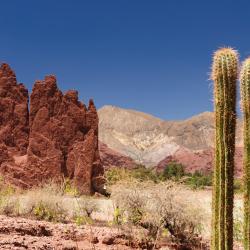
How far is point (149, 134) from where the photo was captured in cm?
10638

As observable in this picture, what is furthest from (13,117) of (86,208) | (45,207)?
(45,207)

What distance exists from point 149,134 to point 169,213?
94868 millimetres

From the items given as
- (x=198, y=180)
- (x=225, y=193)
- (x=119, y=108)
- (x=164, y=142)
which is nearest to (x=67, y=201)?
(x=225, y=193)

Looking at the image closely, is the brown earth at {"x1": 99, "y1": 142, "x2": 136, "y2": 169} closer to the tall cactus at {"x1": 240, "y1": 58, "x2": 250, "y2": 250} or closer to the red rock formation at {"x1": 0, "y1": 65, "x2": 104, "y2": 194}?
the red rock formation at {"x1": 0, "y1": 65, "x2": 104, "y2": 194}

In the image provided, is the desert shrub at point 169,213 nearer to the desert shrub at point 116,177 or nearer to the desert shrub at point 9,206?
the desert shrub at point 116,177

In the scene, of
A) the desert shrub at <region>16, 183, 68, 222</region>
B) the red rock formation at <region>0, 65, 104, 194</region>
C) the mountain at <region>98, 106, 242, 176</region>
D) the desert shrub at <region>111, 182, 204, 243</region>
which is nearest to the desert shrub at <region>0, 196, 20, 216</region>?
the desert shrub at <region>16, 183, 68, 222</region>

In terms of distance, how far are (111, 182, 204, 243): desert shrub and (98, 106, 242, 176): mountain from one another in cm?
6464

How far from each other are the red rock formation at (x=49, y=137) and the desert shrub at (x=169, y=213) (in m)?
11.4

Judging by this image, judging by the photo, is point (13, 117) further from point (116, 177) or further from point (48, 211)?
point (48, 211)

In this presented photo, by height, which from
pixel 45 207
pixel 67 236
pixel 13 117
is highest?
pixel 13 117

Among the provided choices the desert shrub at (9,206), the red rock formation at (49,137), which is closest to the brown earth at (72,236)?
the desert shrub at (9,206)

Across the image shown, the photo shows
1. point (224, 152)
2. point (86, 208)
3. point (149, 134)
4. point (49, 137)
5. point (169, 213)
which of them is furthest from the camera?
point (149, 134)

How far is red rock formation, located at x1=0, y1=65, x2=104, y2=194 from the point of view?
78.2 feet

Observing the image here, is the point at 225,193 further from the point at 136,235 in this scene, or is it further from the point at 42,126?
the point at 42,126
